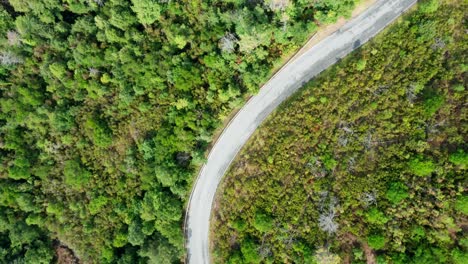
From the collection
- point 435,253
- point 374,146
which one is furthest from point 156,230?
point 435,253

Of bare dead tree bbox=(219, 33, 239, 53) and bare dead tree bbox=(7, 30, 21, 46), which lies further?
bare dead tree bbox=(7, 30, 21, 46)

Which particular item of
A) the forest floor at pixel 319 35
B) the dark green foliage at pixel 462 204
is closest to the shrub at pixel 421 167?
the dark green foliage at pixel 462 204

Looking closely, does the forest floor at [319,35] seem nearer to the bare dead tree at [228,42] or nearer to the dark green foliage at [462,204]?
the bare dead tree at [228,42]

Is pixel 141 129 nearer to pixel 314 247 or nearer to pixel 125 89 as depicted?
pixel 125 89

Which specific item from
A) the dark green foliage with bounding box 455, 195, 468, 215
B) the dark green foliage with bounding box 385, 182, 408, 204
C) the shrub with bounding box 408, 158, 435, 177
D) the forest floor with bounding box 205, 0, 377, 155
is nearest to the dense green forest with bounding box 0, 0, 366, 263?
the forest floor with bounding box 205, 0, 377, 155

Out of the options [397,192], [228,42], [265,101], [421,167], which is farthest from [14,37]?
[421,167]

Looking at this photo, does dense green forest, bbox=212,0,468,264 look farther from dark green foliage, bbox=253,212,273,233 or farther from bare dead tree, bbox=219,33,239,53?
bare dead tree, bbox=219,33,239,53

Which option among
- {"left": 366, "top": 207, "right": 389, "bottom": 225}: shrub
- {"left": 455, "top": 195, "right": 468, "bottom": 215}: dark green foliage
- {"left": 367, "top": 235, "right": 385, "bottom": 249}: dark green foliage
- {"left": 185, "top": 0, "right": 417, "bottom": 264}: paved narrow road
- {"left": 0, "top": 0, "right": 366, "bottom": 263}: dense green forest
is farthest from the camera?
{"left": 0, "top": 0, "right": 366, "bottom": 263}: dense green forest

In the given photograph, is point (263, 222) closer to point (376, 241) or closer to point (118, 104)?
point (376, 241)
